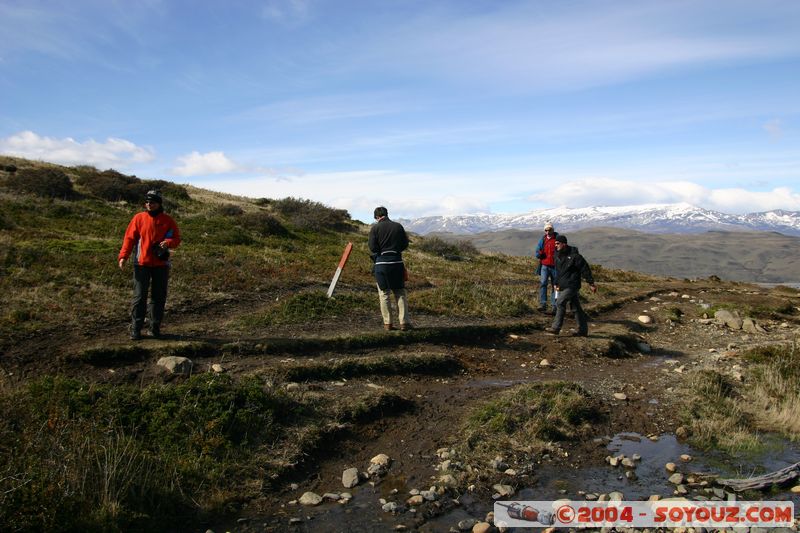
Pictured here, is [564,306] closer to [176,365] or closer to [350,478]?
[350,478]

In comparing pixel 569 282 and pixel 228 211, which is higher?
pixel 228 211

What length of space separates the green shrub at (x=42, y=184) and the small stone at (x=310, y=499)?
24.5m

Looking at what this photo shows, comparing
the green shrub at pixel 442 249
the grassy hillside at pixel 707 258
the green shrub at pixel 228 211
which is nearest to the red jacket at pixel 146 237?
the green shrub at pixel 228 211

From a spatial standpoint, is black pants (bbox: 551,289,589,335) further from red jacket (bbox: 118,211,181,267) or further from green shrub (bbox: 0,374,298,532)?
red jacket (bbox: 118,211,181,267)

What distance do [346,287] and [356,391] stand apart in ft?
25.8

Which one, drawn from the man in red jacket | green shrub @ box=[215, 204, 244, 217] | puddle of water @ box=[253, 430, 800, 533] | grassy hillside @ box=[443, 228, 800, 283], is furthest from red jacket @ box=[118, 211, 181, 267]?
grassy hillside @ box=[443, 228, 800, 283]

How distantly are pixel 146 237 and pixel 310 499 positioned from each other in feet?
19.0

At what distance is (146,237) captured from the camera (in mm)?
9195

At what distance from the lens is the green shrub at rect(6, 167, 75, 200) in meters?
24.5

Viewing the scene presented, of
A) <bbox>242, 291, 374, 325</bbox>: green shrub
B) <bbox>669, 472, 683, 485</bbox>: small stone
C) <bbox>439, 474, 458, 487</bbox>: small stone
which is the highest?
<bbox>242, 291, 374, 325</bbox>: green shrub

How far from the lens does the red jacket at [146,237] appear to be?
919 cm

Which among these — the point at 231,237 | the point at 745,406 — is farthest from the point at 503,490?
the point at 231,237

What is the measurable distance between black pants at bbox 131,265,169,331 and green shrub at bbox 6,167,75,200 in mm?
19170

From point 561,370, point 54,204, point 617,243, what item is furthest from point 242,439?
point 617,243
